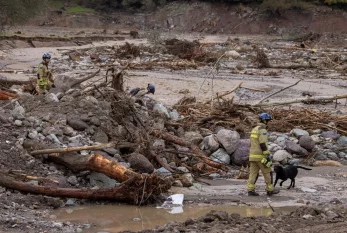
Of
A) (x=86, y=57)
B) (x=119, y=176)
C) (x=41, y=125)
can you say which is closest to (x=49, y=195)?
(x=119, y=176)

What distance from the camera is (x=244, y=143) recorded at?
13.1 meters

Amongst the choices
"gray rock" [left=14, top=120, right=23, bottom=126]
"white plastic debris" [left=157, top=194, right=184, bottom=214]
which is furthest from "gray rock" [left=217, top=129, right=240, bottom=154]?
"gray rock" [left=14, top=120, right=23, bottom=126]

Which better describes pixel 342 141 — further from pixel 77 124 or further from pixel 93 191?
pixel 93 191

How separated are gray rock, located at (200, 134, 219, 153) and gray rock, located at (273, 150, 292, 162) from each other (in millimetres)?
1269

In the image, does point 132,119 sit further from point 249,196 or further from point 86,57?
point 86,57

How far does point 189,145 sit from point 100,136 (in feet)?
6.09

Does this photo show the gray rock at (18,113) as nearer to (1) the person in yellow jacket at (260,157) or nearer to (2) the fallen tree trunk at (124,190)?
(2) the fallen tree trunk at (124,190)

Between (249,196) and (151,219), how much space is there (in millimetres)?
2087

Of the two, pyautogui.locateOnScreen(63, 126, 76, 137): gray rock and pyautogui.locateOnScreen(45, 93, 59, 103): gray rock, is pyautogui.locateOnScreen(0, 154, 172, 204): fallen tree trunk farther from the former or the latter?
pyautogui.locateOnScreen(45, 93, 59, 103): gray rock

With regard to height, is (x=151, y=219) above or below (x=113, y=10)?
below

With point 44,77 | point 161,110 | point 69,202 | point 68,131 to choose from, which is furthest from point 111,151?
point 44,77

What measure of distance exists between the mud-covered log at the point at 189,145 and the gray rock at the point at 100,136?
116cm

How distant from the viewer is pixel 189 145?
12.6 metres

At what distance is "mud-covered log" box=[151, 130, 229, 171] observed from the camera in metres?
Answer: 12.2
